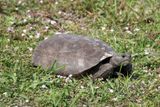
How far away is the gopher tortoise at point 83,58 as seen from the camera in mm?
5605

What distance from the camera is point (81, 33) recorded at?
24.4 ft

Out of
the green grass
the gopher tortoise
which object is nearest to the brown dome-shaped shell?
the gopher tortoise

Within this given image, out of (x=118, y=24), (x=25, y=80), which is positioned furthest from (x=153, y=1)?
(x=25, y=80)

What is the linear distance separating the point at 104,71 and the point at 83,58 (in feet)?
0.93

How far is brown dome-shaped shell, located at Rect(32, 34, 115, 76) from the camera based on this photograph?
18.4 feet

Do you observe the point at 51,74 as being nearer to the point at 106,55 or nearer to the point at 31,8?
the point at 106,55

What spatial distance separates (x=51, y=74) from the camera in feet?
19.0

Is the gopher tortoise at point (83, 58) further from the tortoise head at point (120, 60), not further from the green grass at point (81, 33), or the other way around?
the green grass at point (81, 33)

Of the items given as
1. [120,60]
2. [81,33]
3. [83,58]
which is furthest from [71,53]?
[81,33]

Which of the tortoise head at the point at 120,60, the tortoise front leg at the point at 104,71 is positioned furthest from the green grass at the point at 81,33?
the tortoise head at the point at 120,60

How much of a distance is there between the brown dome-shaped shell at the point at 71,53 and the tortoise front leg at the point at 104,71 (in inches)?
5.4

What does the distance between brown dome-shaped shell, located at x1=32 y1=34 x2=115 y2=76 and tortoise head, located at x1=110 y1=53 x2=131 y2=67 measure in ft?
0.22

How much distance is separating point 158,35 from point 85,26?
1190 mm

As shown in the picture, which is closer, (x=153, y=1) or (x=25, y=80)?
(x=25, y=80)
